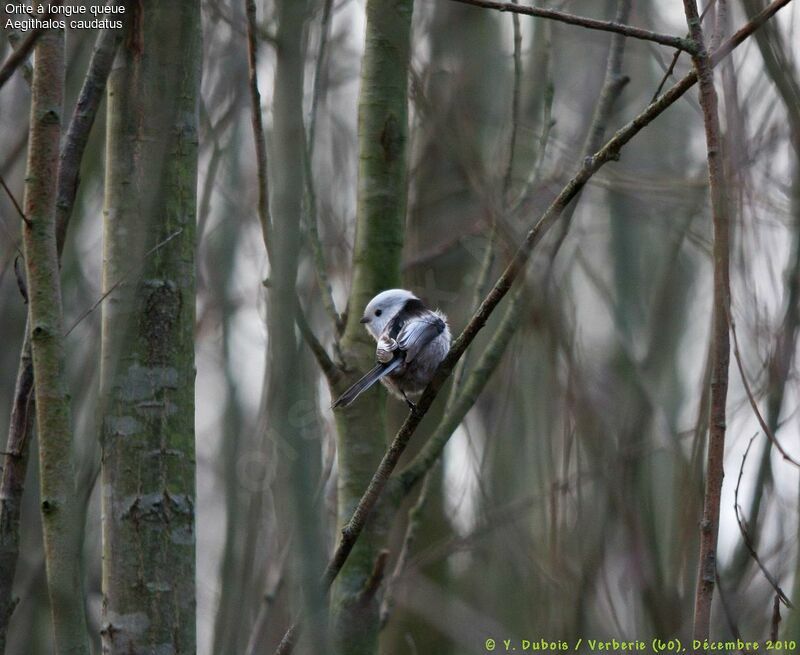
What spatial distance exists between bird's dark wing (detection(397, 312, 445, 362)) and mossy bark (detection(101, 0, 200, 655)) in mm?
1075

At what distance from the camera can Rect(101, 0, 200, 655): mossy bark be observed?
220 centimetres

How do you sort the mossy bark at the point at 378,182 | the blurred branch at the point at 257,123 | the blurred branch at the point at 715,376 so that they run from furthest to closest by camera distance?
the mossy bark at the point at 378,182, the blurred branch at the point at 257,123, the blurred branch at the point at 715,376

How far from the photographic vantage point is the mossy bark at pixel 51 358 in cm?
183

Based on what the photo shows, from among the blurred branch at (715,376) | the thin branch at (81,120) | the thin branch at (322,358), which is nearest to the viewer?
the blurred branch at (715,376)

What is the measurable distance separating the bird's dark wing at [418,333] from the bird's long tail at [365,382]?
8cm

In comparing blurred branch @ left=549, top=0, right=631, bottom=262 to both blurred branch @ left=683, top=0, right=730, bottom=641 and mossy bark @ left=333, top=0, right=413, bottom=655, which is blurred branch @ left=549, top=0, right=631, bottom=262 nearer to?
mossy bark @ left=333, top=0, right=413, bottom=655

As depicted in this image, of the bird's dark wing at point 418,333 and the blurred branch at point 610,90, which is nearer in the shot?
the blurred branch at point 610,90

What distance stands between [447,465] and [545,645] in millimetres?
2891

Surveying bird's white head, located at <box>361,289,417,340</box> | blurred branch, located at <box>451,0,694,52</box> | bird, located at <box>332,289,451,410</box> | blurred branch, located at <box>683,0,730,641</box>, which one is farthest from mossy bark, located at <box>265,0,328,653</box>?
bird's white head, located at <box>361,289,417,340</box>

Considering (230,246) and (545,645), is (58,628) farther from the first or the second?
(230,246)

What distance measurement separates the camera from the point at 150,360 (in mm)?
2324

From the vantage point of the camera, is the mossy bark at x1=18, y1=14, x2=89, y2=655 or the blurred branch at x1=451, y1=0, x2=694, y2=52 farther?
the blurred branch at x1=451, y1=0, x2=694, y2=52

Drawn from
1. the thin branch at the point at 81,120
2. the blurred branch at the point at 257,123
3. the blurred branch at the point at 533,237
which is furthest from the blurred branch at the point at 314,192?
the blurred branch at the point at 533,237

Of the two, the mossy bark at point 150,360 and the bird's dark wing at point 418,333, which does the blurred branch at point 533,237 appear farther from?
the bird's dark wing at point 418,333
